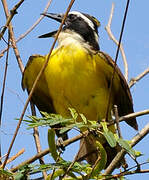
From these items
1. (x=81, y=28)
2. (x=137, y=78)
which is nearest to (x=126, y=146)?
(x=137, y=78)

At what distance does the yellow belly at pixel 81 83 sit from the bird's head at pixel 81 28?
0.35 metres

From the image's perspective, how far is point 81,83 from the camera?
365 cm

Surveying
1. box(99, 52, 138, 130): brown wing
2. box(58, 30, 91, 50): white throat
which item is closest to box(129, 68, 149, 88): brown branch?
box(99, 52, 138, 130): brown wing

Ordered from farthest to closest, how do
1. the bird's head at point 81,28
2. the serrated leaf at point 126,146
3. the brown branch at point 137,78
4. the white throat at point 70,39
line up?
the bird's head at point 81,28
the white throat at point 70,39
the brown branch at point 137,78
the serrated leaf at point 126,146

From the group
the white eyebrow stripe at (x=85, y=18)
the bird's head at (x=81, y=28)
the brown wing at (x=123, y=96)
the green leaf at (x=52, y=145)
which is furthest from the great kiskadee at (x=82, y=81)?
the green leaf at (x=52, y=145)

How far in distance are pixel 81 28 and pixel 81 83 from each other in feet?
2.59

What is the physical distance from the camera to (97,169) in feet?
6.38

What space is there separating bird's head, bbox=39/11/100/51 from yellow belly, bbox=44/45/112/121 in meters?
0.35

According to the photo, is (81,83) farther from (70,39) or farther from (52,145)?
(52,145)

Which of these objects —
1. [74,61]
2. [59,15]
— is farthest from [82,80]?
[59,15]

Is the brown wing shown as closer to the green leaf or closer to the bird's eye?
the bird's eye

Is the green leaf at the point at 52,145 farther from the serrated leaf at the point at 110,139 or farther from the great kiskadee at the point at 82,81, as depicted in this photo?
the great kiskadee at the point at 82,81

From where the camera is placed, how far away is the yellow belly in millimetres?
3645

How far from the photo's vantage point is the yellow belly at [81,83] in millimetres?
3645
